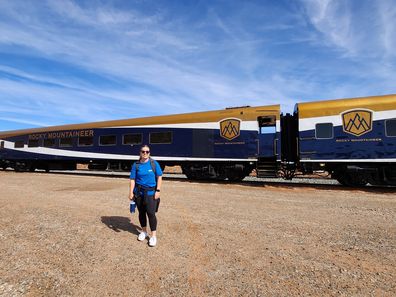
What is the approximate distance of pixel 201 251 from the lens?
4449 millimetres

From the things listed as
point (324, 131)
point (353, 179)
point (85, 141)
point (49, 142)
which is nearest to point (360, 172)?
point (353, 179)

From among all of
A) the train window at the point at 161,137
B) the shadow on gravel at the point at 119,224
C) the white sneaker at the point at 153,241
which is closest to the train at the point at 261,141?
the train window at the point at 161,137

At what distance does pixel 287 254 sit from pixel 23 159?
22.9 metres

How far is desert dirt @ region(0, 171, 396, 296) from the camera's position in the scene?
3.35 metres

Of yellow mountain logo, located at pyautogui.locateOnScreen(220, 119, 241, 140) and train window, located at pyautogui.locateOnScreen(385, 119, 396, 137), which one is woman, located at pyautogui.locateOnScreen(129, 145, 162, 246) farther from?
train window, located at pyautogui.locateOnScreen(385, 119, 396, 137)

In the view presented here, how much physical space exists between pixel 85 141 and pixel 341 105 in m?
15.2

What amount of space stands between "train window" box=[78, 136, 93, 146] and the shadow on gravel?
12.6 m

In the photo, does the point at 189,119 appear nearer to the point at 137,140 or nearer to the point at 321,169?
the point at 137,140

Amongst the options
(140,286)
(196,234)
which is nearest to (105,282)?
(140,286)

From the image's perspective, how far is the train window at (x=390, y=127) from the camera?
35.6ft

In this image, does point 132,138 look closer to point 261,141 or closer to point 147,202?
point 261,141

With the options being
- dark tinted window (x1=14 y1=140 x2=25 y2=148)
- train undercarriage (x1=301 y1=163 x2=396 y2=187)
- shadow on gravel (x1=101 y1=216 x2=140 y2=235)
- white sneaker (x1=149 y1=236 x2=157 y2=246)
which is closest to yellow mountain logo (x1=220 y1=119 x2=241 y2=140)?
train undercarriage (x1=301 y1=163 x2=396 y2=187)

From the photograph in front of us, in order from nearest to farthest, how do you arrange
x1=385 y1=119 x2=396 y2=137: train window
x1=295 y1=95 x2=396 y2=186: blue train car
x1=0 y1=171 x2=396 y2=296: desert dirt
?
x1=0 y1=171 x2=396 y2=296: desert dirt
x1=385 y1=119 x2=396 y2=137: train window
x1=295 y1=95 x2=396 y2=186: blue train car

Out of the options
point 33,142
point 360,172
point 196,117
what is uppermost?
point 196,117
